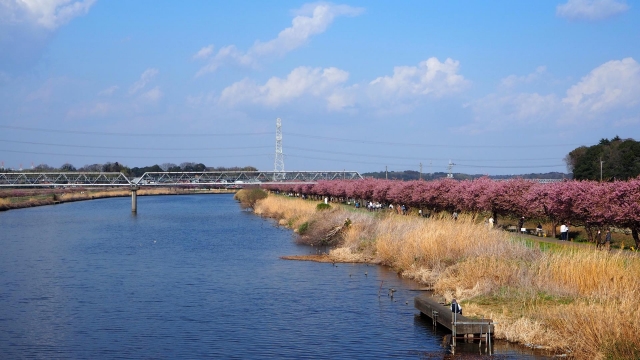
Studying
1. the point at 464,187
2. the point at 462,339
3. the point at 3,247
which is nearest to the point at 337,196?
the point at 464,187

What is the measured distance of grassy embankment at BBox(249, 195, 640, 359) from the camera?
18344 millimetres

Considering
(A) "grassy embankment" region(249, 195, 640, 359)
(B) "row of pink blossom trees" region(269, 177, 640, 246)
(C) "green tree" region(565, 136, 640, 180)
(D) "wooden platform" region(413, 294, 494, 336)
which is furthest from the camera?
(C) "green tree" region(565, 136, 640, 180)

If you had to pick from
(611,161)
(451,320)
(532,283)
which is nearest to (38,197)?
(611,161)

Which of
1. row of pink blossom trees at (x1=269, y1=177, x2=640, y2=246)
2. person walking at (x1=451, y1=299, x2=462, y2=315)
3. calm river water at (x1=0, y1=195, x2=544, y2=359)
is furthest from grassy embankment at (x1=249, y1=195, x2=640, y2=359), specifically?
row of pink blossom trees at (x1=269, y1=177, x2=640, y2=246)

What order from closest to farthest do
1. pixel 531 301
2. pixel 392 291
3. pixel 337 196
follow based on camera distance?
1. pixel 531 301
2. pixel 392 291
3. pixel 337 196

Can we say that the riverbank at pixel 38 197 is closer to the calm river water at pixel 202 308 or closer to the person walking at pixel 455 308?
the calm river water at pixel 202 308

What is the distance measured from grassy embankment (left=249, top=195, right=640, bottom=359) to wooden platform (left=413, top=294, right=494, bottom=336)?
0.53 metres

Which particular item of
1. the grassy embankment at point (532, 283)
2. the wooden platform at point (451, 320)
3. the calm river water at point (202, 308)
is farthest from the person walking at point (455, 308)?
the calm river water at point (202, 308)

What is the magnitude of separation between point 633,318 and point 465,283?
33.8ft

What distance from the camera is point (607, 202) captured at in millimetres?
39031

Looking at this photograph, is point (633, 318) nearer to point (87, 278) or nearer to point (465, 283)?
point (465, 283)

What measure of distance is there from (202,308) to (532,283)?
1144cm

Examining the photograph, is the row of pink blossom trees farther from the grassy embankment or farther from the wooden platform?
the wooden platform

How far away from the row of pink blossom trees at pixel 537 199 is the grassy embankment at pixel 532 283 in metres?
6.48
